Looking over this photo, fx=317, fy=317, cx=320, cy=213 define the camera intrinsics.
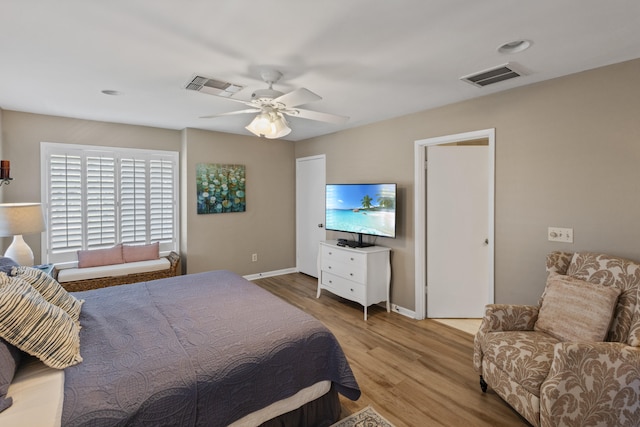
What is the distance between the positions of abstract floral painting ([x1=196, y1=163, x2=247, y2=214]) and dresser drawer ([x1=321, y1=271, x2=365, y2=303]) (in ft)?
6.13

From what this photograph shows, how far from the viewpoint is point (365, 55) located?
88.9 inches

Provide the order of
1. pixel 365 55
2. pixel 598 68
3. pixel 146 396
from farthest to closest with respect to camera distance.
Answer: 1. pixel 598 68
2. pixel 365 55
3. pixel 146 396

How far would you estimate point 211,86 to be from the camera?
2.75 meters

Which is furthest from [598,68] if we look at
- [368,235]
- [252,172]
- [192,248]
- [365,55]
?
[192,248]

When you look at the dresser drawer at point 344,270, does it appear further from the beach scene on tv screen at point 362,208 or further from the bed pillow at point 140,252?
the bed pillow at point 140,252

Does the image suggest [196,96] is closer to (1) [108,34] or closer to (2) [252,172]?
(1) [108,34]

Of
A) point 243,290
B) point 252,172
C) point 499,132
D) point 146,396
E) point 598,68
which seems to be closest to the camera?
point 146,396

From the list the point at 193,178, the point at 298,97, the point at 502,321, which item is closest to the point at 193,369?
the point at 298,97

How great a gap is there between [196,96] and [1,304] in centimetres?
235

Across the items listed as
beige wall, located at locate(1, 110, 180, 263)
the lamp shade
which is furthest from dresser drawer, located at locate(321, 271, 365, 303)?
beige wall, located at locate(1, 110, 180, 263)

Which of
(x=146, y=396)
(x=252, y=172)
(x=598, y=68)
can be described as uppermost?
(x=598, y=68)

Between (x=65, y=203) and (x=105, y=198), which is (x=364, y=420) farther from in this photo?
(x=65, y=203)

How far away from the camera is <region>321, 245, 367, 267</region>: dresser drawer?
384 cm

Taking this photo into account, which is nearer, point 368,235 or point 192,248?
point 368,235
